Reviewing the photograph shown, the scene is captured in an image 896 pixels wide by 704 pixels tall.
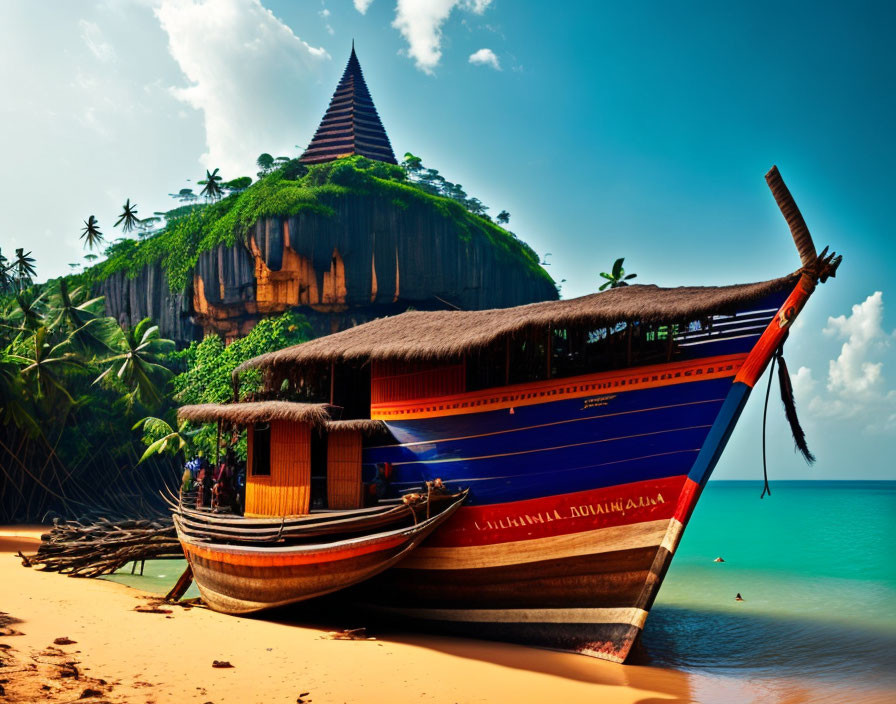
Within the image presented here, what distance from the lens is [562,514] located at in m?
8.53

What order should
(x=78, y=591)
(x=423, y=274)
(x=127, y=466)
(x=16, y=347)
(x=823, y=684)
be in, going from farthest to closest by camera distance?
1. (x=423, y=274)
2. (x=127, y=466)
3. (x=16, y=347)
4. (x=78, y=591)
5. (x=823, y=684)

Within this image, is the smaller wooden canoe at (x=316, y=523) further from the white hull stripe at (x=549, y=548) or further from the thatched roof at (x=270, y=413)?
the thatched roof at (x=270, y=413)

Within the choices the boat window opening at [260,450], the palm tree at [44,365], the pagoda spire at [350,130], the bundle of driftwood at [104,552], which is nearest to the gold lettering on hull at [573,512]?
the boat window opening at [260,450]

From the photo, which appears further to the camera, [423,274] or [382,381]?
[423,274]

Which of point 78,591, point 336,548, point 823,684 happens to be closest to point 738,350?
point 823,684

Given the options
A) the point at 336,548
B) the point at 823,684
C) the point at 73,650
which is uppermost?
the point at 336,548

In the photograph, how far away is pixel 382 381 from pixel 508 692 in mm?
4677

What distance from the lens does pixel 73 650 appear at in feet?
23.8

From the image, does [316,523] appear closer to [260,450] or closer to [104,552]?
[260,450]

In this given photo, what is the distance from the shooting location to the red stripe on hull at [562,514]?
26.4ft

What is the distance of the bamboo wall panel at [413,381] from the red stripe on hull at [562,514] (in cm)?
157

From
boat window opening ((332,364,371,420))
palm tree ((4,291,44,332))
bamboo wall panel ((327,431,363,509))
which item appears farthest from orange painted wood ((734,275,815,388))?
palm tree ((4,291,44,332))

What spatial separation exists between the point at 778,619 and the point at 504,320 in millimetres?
8108

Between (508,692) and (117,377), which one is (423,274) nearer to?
(117,377)
